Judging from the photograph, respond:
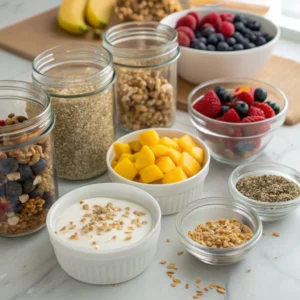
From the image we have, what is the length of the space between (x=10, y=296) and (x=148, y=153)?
39 cm

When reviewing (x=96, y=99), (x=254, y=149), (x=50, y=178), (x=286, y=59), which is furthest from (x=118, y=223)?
(x=286, y=59)

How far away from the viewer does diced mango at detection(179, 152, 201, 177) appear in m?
1.28

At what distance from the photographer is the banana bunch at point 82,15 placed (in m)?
1.97

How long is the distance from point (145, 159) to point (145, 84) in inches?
10.5

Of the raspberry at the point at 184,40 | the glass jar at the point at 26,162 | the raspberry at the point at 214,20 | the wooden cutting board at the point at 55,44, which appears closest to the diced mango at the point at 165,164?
the glass jar at the point at 26,162

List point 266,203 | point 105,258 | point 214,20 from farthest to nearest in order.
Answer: point 214,20 → point 266,203 → point 105,258

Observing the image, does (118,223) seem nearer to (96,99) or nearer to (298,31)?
(96,99)

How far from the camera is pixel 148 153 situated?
1264mm

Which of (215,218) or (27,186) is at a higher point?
(27,186)

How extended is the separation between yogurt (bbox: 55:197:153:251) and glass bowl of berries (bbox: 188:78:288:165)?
313 millimetres

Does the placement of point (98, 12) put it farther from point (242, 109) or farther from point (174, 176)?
point (174, 176)

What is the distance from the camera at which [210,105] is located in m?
1.42

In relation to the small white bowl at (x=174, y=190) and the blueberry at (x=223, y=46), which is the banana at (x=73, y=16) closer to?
the blueberry at (x=223, y=46)

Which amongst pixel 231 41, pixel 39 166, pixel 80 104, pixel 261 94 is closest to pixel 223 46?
pixel 231 41
